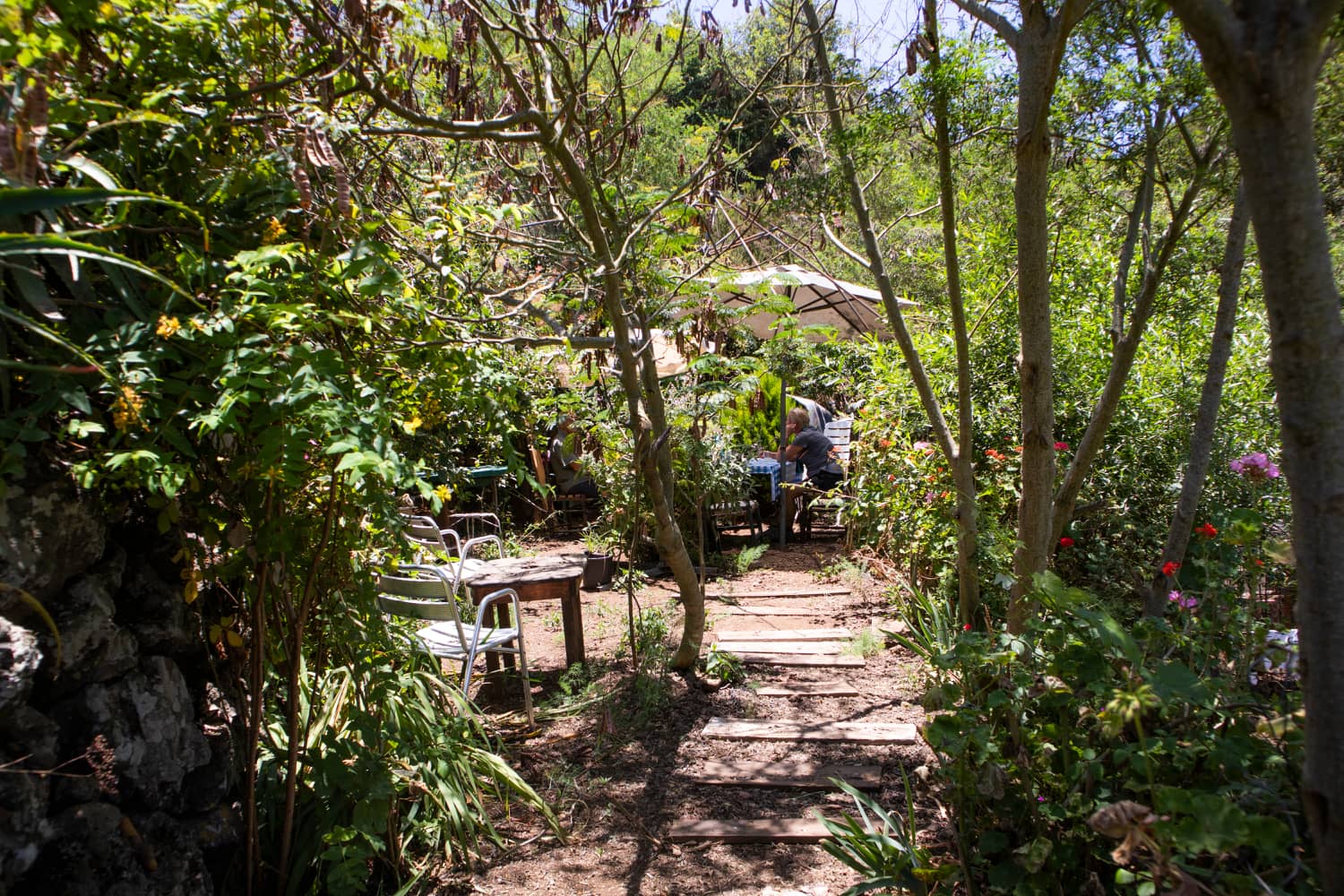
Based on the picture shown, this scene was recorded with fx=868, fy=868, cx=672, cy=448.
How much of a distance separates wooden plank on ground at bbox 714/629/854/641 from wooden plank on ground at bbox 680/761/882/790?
168cm

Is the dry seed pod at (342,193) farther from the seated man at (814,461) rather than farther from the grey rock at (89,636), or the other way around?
the seated man at (814,461)

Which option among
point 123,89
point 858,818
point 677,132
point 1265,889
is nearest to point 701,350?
point 858,818

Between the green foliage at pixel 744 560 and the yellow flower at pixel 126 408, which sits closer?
the yellow flower at pixel 126 408

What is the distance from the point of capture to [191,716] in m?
2.33

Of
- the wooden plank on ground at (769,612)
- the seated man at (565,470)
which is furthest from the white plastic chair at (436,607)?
the seated man at (565,470)

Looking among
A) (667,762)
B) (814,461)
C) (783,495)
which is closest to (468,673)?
(667,762)

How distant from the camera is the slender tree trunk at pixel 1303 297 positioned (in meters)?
1.35

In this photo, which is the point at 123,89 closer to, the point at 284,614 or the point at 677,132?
the point at 284,614

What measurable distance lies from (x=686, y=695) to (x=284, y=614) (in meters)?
2.45

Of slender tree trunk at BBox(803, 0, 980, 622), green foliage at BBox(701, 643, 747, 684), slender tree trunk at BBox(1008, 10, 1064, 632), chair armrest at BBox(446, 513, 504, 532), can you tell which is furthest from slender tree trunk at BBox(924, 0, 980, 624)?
chair armrest at BBox(446, 513, 504, 532)

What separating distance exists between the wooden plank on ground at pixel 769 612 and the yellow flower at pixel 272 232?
4463mm

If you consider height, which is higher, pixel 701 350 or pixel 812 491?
pixel 701 350

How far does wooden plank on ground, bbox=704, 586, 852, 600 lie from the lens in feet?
21.5

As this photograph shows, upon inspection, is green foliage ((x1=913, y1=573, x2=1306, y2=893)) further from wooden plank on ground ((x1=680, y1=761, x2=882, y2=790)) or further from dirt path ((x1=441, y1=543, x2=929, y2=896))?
wooden plank on ground ((x1=680, y1=761, x2=882, y2=790))
